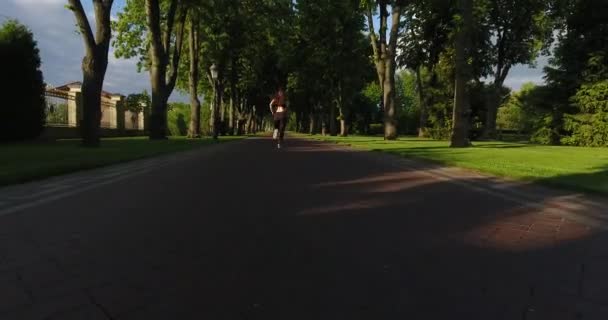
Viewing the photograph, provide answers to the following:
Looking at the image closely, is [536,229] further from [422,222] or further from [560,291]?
[560,291]

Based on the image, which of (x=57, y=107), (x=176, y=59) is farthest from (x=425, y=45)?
(x=57, y=107)

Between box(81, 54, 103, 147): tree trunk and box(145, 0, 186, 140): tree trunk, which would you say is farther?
box(145, 0, 186, 140): tree trunk

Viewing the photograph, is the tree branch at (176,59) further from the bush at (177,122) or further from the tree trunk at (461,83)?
the bush at (177,122)

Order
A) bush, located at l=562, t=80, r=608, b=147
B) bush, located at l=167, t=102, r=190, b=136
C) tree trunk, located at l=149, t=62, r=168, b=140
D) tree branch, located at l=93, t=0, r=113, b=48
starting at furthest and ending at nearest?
bush, located at l=167, t=102, r=190, b=136 → bush, located at l=562, t=80, r=608, b=147 → tree trunk, located at l=149, t=62, r=168, b=140 → tree branch, located at l=93, t=0, r=113, b=48

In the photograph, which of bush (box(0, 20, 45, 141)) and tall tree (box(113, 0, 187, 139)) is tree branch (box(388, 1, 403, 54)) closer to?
tall tree (box(113, 0, 187, 139))

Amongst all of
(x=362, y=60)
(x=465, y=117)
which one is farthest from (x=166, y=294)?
(x=362, y=60)

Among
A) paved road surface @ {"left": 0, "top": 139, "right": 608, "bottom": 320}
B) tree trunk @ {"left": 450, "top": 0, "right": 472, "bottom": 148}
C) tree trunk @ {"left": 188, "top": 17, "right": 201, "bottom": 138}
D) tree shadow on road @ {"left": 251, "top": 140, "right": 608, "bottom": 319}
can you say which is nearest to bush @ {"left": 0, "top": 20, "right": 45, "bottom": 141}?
tree trunk @ {"left": 188, "top": 17, "right": 201, "bottom": 138}

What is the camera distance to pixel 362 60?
5081 cm

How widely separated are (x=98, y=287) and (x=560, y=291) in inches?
122

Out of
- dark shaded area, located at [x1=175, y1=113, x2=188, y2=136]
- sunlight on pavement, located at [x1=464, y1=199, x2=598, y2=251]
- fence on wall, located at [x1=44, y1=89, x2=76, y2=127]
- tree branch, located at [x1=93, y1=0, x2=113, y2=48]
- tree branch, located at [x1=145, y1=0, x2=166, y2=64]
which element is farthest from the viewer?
dark shaded area, located at [x1=175, y1=113, x2=188, y2=136]

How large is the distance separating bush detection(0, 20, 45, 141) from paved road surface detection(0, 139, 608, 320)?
15739 mm

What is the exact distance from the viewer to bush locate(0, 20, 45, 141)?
2236 cm

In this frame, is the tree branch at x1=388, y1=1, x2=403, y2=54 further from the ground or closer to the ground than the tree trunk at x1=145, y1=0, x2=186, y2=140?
further from the ground

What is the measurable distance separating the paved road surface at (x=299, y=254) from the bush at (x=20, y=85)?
1574cm
